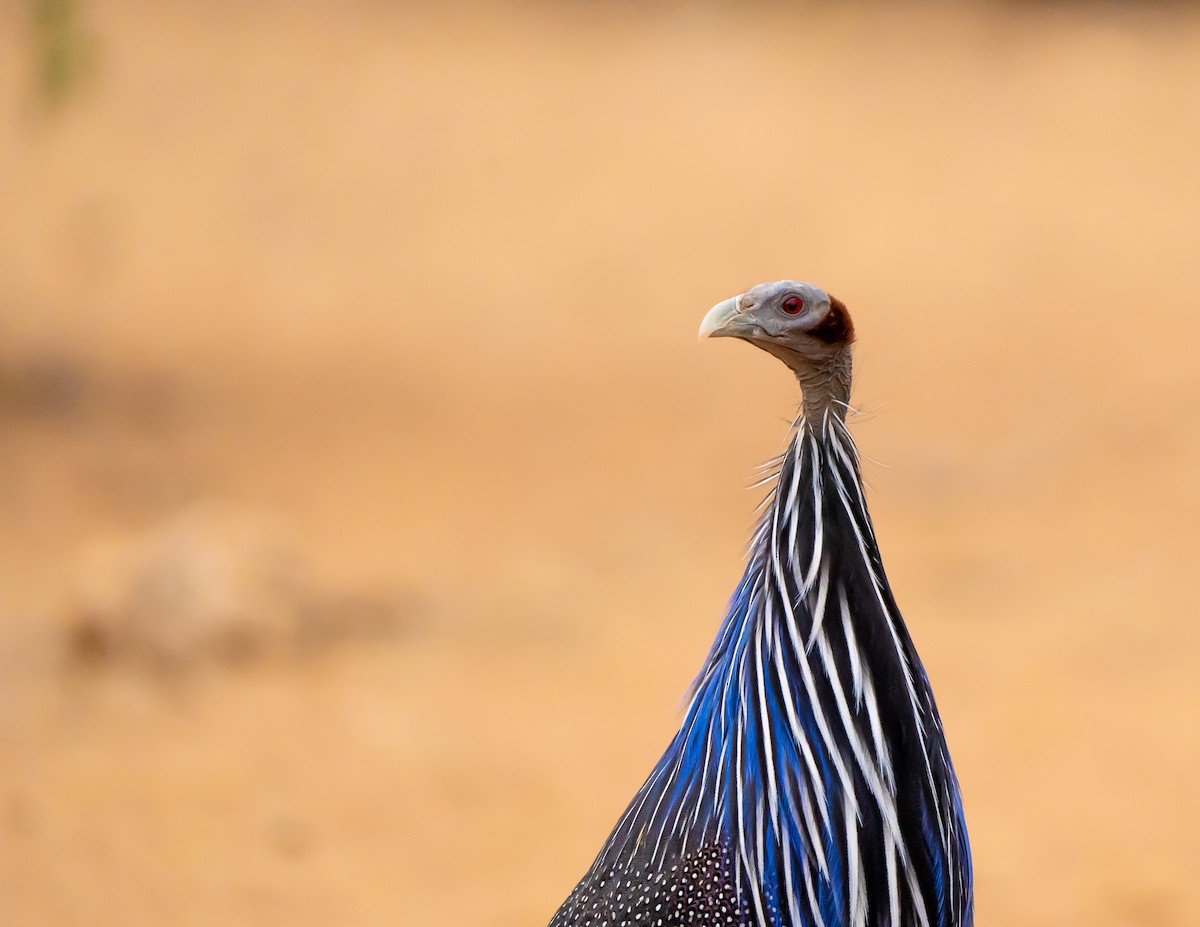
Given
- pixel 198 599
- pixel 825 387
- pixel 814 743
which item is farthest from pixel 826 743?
pixel 198 599

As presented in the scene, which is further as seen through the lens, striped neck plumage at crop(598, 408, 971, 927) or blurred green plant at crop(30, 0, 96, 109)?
blurred green plant at crop(30, 0, 96, 109)

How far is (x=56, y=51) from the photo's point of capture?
8.38m

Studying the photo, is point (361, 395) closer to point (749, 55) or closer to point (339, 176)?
point (339, 176)

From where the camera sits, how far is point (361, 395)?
392 inches

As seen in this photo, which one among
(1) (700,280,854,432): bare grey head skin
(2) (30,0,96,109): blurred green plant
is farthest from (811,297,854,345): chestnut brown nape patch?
(2) (30,0,96,109): blurred green plant

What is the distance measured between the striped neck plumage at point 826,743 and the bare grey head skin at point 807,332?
15mm

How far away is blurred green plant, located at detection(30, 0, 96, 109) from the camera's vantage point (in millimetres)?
8367

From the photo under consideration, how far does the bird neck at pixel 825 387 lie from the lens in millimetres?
2381

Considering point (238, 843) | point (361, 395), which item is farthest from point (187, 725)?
point (361, 395)

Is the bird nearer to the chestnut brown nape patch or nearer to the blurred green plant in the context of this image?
the chestnut brown nape patch

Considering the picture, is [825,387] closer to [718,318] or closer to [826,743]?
[718,318]

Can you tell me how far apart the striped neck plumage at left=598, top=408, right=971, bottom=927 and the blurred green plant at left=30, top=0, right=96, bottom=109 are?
7.25 m

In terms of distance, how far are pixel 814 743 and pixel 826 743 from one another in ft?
0.06

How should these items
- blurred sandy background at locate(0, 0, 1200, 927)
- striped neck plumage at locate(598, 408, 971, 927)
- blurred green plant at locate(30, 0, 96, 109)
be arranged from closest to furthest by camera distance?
striped neck plumage at locate(598, 408, 971, 927), blurred sandy background at locate(0, 0, 1200, 927), blurred green plant at locate(30, 0, 96, 109)
